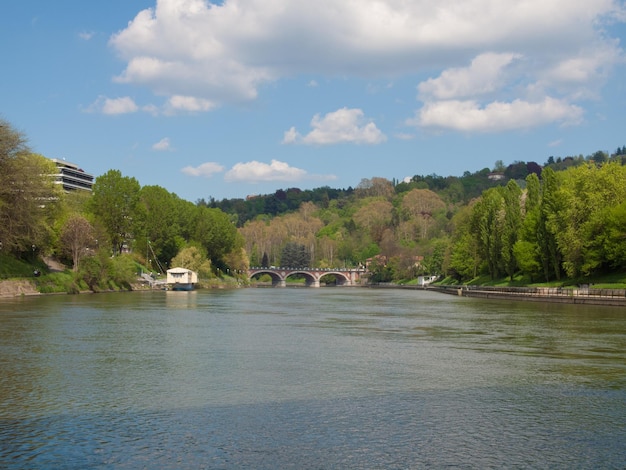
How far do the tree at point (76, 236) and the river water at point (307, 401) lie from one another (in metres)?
56.3

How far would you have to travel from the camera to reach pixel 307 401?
60.1 ft

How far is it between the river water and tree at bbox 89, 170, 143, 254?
80.2 meters

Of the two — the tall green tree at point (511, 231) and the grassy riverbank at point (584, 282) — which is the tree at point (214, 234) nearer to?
the grassy riverbank at point (584, 282)

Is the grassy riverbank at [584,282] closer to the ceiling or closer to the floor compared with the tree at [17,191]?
closer to the floor

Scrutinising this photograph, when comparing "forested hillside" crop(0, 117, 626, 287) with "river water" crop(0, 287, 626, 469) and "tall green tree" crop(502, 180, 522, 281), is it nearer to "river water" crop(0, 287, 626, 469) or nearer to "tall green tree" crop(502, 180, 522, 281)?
"tall green tree" crop(502, 180, 522, 281)

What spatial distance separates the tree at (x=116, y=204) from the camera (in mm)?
111625

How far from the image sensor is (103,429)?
15086 mm

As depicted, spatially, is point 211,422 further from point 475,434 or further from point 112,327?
point 112,327

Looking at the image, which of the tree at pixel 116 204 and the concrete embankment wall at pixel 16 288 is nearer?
the concrete embankment wall at pixel 16 288

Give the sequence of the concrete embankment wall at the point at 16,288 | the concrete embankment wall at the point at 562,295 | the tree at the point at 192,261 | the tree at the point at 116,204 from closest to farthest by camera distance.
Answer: the concrete embankment wall at the point at 562,295
the concrete embankment wall at the point at 16,288
the tree at the point at 116,204
the tree at the point at 192,261

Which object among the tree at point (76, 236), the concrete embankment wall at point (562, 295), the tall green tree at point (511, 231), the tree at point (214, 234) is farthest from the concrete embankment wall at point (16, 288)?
the tree at point (214, 234)

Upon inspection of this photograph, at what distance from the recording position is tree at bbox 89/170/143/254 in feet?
366

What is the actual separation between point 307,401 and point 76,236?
77281 millimetres

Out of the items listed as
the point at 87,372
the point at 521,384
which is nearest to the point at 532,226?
the point at 521,384
